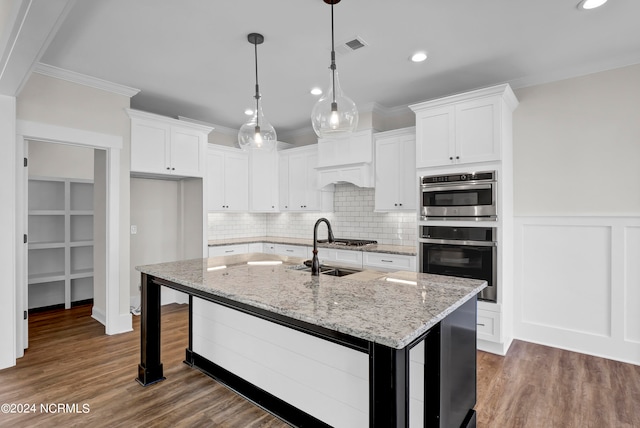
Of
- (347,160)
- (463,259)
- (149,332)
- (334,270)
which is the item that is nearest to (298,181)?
(347,160)

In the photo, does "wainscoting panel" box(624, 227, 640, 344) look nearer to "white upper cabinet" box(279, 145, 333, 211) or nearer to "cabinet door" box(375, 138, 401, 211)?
"cabinet door" box(375, 138, 401, 211)

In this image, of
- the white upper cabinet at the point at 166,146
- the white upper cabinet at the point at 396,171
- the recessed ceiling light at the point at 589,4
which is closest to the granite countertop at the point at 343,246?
the white upper cabinet at the point at 396,171

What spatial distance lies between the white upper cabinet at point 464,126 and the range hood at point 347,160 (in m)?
0.86

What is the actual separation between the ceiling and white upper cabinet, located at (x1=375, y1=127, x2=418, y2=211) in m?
0.53

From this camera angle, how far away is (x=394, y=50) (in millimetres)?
2916

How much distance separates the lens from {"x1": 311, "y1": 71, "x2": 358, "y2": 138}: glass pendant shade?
2039 mm

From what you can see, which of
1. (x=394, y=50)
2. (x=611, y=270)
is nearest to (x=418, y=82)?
(x=394, y=50)

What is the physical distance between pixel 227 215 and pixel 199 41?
3.15 metres

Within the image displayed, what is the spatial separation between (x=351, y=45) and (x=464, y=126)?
54.8 inches

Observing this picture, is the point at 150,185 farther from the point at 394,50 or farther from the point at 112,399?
the point at 394,50

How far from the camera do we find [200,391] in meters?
2.51

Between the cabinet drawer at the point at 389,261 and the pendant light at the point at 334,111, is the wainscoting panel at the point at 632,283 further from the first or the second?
the pendant light at the point at 334,111

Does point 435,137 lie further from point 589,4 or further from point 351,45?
point 589,4

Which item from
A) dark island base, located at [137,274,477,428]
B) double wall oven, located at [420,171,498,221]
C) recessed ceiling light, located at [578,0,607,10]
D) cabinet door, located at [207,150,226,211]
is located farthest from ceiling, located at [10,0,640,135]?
dark island base, located at [137,274,477,428]
